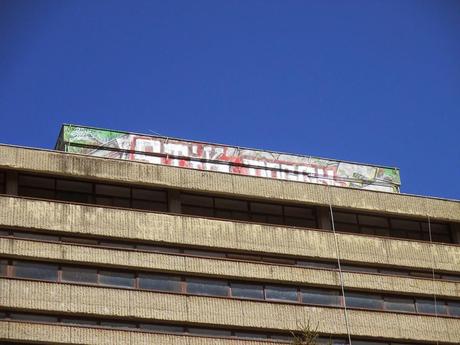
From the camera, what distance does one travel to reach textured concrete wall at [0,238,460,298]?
49.8 m

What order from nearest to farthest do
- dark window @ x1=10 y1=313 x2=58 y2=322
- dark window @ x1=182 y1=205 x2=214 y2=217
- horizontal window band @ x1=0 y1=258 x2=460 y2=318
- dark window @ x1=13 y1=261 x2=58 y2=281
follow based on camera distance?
dark window @ x1=10 y1=313 x2=58 y2=322 → dark window @ x1=13 y1=261 x2=58 y2=281 → horizontal window band @ x1=0 y1=258 x2=460 y2=318 → dark window @ x1=182 y1=205 x2=214 y2=217

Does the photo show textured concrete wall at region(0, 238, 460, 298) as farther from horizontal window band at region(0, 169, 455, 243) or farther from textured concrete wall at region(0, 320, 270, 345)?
textured concrete wall at region(0, 320, 270, 345)

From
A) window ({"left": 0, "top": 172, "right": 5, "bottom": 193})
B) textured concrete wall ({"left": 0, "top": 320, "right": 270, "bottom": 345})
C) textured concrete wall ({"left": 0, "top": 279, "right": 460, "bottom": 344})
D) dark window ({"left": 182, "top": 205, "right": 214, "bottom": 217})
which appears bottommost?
textured concrete wall ({"left": 0, "top": 320, "right": 270, "bottom": 345})

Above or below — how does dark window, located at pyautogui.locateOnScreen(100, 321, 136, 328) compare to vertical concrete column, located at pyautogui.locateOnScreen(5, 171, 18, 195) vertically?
below

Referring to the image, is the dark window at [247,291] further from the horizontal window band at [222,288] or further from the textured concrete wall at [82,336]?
the textured concrete wall at [82,336]

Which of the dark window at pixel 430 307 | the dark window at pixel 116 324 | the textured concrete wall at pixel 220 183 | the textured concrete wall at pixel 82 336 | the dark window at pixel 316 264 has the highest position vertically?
the textured concrete wall at pixel 220 183

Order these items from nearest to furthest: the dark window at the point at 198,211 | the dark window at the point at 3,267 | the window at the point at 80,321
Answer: the dark window at the point at 3,267, the window at the point at 80,321, the dark window at the point at 198,211

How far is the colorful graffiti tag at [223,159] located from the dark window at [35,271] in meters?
7.17

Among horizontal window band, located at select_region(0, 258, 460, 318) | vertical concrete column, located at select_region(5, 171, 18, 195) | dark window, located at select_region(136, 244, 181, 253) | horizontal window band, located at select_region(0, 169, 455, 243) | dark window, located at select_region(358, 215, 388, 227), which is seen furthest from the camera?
dark window, located at select_region(358, 215, 388, 227)

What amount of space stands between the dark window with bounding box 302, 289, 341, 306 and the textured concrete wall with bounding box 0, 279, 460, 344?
45 centimetres

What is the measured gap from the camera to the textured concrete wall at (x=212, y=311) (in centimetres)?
4894

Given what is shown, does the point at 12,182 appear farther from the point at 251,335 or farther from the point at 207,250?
the point at 251,335

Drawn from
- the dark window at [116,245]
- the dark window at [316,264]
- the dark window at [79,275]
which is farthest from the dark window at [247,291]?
the dark window at [79,275]

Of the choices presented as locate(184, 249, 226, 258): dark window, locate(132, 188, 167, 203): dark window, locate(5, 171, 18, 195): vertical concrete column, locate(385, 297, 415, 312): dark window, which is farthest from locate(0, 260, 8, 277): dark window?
locate(385, 297, 415, 312): dark window
